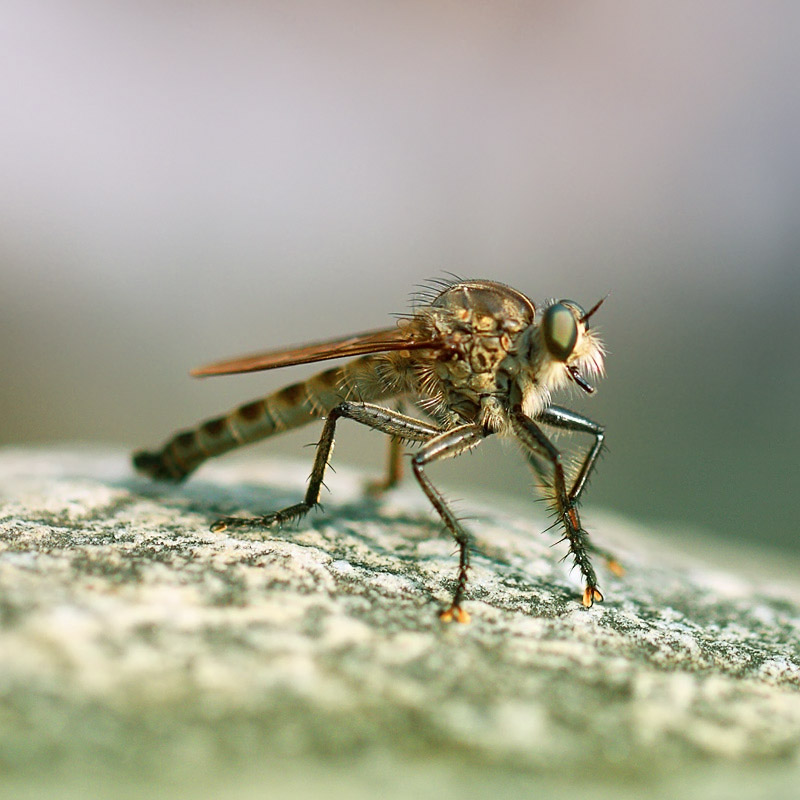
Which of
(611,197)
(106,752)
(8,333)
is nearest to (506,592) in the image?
(106,752)

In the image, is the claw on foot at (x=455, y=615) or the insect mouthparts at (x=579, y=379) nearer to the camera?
the claw on foot at (x=455, y=615)

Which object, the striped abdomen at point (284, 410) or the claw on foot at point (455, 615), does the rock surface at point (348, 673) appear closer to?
the claw on foot at point (455, 615)

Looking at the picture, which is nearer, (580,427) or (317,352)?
(317,352)

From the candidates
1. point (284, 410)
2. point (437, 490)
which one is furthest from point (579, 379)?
point (284, 410)

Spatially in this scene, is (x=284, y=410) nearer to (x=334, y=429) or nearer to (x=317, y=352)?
(x=317, y=352)

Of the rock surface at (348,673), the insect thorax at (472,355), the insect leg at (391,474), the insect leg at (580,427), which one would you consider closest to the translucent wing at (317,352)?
the insect thorax at (472,355)

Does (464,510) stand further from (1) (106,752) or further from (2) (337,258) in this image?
(2) (337,258)

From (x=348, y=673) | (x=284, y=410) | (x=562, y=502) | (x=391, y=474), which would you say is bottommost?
(x=391, y=474)
